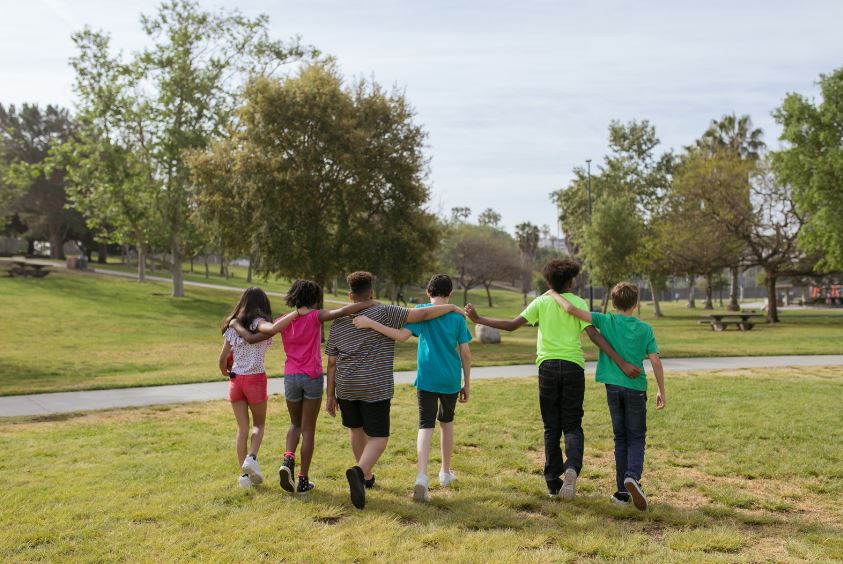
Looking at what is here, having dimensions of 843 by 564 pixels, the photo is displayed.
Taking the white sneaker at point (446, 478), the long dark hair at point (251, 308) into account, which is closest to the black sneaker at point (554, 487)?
the white sneaker at point (446, 478)

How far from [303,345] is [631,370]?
8.10 ft

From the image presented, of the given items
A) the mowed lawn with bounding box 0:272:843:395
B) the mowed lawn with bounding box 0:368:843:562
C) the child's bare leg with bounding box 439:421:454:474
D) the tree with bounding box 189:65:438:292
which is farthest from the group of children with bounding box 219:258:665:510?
the tree with bounding box 189:65:438:292

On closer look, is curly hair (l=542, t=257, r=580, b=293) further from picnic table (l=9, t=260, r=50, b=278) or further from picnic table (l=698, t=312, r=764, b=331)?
picnic table (l=9, t=260, r=50, b=278)

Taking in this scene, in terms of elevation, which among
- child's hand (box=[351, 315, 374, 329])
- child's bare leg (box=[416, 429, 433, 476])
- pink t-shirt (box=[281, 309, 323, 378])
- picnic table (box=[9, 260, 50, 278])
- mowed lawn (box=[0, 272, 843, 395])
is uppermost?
picnic table (box=[9, 260, 50, 278])

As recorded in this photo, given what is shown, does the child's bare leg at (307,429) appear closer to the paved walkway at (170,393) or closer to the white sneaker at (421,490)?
the white sneaker at (421,490)

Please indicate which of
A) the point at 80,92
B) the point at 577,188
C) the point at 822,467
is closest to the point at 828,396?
the point at 822,467

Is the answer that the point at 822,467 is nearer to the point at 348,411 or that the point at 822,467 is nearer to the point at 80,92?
the point at 348,411

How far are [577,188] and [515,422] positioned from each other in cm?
5092

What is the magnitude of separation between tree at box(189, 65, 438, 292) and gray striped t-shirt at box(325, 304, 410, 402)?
1639 centimetres

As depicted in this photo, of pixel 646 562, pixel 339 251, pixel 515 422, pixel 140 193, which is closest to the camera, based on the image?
pixel 646 562

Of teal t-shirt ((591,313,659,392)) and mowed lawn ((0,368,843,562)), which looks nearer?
mowed lawn ((0,368,843,562))

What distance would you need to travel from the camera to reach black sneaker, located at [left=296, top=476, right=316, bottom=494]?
551 cm

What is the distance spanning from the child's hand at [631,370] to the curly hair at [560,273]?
73cm

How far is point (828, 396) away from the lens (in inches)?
407
